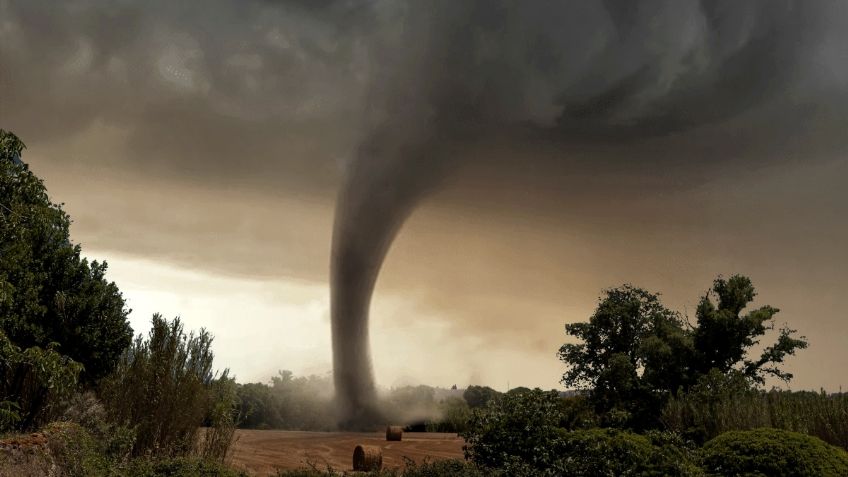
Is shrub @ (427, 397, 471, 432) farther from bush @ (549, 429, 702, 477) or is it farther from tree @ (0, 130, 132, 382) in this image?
bush @ (549, 429, 702, 477)

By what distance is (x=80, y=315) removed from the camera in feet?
66.7

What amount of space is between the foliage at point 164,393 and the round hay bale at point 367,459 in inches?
165

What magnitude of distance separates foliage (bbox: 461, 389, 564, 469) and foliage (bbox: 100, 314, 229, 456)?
635cm

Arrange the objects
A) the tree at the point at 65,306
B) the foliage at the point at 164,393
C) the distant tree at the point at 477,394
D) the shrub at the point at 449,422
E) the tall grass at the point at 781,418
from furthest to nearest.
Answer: the distant tree at the point at 477,394, the shrub at the point at 449,422, the tree at the point at 65,306, the tall grass at the point at 781,418, the foliage at the point at 164,393

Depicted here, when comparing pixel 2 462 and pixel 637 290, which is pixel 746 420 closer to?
pixel 2 462

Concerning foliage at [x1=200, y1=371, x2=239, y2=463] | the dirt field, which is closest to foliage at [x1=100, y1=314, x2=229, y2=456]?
foliage at [x1=200, y1=371, x2=239, y2=463]

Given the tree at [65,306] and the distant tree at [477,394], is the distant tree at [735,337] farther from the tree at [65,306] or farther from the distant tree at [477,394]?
the distant tree at [477,394]

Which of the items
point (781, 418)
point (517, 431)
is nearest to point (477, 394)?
point (781, 418)

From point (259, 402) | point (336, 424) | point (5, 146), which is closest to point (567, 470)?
point (5, 146)

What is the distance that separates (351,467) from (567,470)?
27.1 feet

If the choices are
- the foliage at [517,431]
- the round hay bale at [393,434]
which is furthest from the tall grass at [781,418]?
the round hay bale at [393,434]

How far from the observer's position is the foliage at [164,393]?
15.2 m

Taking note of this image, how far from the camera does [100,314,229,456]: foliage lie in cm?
1523

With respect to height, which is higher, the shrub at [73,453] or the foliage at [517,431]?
the foliage at [517,431]
